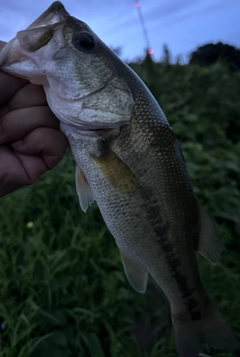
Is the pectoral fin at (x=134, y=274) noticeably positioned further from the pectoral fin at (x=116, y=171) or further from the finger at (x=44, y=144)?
the finger at (x=44, y=144)

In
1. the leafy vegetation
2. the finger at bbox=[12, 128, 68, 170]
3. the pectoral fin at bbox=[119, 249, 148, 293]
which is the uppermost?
the finger at bbox=[12, 128, 68, 170]

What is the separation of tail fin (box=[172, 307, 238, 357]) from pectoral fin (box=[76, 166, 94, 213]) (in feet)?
2.03

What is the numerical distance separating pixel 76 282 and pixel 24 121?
153 cm

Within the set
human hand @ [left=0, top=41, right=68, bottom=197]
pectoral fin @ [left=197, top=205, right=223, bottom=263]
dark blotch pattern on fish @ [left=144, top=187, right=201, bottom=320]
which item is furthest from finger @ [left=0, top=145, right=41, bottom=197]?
pectoral fin @ [left=197, top=205, right=223, bottom=263]

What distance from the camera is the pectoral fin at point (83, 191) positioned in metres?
1.58

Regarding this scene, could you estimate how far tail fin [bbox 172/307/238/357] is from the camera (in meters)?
1.80

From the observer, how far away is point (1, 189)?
1.73 m

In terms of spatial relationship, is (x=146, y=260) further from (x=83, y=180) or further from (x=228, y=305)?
(x=228, y=305)

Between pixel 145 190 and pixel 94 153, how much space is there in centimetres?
22

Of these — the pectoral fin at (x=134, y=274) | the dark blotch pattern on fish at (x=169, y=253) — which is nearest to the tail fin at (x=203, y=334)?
the dark blotch pattern on fish at (x=169, y=253)

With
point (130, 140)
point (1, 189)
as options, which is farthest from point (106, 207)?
point (1, 189)

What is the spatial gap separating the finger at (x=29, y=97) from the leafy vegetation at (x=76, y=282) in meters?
1.40

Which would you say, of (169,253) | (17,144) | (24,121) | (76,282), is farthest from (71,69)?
(76,282)

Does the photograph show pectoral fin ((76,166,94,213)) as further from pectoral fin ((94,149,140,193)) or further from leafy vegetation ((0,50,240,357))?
leafy vegetation ((0,50,240,357))
